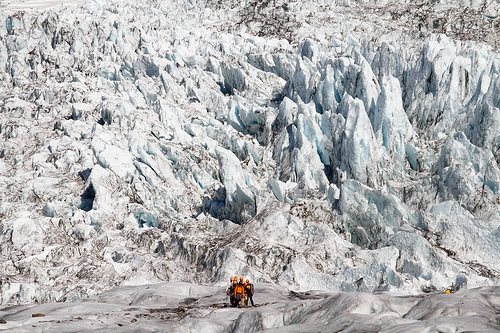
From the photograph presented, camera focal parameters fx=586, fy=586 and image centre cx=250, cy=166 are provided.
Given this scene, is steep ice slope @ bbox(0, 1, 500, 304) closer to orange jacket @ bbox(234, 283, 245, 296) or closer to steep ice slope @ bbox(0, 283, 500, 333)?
steep ice slope @ bbox(0, 283, 500, 333)

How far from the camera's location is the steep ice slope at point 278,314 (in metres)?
13.6

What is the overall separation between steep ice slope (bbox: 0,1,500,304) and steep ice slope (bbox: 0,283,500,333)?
1157 cm

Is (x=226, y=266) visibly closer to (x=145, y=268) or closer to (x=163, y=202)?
(x=145, y=268)

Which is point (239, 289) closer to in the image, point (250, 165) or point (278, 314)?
point (278, 314)


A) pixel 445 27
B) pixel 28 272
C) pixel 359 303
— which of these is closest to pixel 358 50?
pixel 445 27

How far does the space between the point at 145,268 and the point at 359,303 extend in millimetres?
20531

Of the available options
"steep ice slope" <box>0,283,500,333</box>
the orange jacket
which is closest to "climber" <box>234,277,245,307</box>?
the orange jacket

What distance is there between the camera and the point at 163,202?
1553 inches

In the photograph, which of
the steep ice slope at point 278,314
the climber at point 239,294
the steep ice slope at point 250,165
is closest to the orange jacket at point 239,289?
the climber at point 239,294

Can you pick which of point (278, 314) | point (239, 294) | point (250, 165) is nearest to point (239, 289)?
point (239, 294)

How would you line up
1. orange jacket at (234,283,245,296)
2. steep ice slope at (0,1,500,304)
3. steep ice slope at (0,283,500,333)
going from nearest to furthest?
steep ice slope at (0,283,500,333), orange jacket at (234,283,245,296), steep ice slope at (0,1,500,304)

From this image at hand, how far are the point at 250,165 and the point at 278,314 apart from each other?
26199mm

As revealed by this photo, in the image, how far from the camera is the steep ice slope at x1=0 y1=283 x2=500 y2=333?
44.5 ft

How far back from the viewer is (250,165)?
42312 mm
